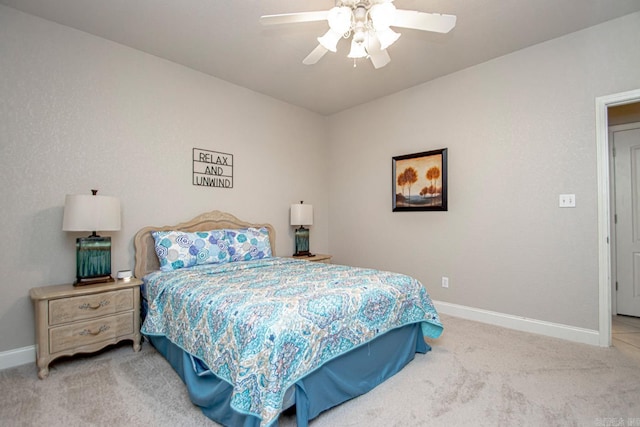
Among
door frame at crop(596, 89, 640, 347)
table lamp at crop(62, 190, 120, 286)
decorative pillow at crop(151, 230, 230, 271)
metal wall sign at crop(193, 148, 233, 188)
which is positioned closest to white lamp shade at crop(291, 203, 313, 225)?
metal wall sign at crop(193, 148, 233, 188)

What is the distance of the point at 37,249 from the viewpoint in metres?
2.43

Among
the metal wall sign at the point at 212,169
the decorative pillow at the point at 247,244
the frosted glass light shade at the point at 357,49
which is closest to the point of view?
the frosted glass light shade at the point at 357,49

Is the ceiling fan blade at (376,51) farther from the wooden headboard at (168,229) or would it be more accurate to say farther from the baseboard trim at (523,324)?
the baseboard trim at (523,324)

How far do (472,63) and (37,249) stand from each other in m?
4.41

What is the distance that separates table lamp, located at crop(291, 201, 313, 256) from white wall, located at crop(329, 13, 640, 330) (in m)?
0.98

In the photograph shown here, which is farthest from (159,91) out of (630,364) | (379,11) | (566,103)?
(630,364)

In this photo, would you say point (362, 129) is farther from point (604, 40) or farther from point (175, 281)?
point (175, 281)

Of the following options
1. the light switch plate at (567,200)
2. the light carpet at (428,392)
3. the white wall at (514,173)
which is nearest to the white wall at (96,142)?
the light carpet at (428,392)

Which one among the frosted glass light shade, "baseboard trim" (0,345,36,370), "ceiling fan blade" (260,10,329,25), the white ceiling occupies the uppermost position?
the white ceiling

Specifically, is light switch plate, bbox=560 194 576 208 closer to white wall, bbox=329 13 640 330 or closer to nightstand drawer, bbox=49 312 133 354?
white wall, bbox=329 13 640 330

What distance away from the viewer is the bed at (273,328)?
146 cm

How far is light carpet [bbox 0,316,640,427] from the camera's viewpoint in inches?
66.3

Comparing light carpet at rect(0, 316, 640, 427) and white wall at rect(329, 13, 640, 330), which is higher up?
white wall at rect(329, 13, 640, 330)

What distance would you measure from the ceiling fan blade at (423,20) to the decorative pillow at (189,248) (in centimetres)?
247
